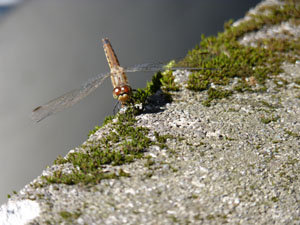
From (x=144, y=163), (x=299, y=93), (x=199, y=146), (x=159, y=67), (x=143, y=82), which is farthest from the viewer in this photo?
(x=143, y=82)

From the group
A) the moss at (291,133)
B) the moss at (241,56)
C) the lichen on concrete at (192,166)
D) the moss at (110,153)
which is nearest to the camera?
the lichen on concrete at (192,166)

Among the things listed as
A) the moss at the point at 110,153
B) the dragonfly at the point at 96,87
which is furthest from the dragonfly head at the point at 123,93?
the moss at the point at 110,153

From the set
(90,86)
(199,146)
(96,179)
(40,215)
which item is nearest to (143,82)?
(90,86)

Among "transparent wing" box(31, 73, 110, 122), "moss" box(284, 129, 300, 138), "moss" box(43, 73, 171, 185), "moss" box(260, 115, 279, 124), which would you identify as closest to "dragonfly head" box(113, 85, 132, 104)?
"moss" box(43, 73, 171, 185)

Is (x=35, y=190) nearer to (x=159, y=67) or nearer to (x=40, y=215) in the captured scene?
(x=40, y=215)

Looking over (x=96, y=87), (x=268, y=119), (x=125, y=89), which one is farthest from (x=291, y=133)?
(x=96, y=87)

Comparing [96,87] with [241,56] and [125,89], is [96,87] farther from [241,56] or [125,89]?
[241,56]

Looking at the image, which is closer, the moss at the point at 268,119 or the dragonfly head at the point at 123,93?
the dragonfly head at the point at 123,93

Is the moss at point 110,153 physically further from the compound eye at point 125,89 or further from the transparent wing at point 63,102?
the transparent wing at point 63,102
